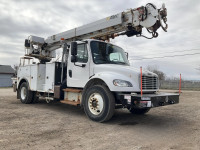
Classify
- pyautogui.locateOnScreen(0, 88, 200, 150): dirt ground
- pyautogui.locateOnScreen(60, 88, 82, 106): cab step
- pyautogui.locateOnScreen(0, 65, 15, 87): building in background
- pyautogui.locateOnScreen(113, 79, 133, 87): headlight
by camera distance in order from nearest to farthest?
pyautogui.locateOnScreen(0, 88, 200, 150): dirt ground
pyautogui.locateOnScreen(113, 79, 133, 87): headlight
pyautogui.locateOnScreen(60, 88, 82, 106): cab step
pyautogui.locateOnScreen(0, 65, 15, 87): building in background

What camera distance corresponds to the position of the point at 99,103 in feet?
18.2

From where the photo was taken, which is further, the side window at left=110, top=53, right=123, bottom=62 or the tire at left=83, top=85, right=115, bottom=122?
the side window at left=110, top=53, right=123, bottom=62

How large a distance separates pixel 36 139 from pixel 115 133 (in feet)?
6.06

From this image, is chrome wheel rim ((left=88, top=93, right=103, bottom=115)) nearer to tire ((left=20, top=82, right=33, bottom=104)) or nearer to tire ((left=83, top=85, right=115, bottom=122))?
tire ((left=83, top=85, right=115, bottom=122))

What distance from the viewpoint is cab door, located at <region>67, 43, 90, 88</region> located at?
6.34 meters

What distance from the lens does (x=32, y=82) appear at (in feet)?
29.1

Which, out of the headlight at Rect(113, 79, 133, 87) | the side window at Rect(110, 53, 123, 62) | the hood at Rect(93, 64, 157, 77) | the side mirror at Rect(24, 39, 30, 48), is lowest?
the headlight at Rect(113, 79, 133, 87)

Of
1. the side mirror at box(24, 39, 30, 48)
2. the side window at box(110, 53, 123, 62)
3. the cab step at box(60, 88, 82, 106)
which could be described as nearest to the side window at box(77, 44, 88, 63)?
the side window at box(110, 53, 123, 62)

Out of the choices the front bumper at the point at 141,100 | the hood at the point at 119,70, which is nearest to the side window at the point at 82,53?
the hood at the point at 119,70

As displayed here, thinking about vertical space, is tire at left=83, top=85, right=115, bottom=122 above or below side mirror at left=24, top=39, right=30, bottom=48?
below

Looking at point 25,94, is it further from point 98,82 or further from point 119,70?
point 119,70

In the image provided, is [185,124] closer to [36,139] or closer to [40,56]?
[36,139]

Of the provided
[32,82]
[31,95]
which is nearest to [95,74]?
[32,82]

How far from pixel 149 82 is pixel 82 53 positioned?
249 cm
